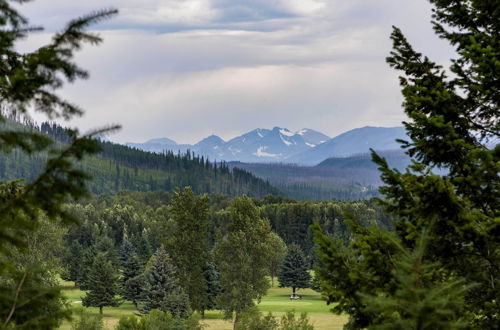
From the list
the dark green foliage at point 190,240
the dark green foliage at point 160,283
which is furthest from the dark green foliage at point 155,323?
the dark green foliage at point 190,240

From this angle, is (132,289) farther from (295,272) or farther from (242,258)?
(295,272)

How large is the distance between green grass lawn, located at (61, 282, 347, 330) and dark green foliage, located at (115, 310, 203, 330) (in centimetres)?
375

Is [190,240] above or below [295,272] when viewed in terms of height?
above

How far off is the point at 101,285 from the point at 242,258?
67.9 ft

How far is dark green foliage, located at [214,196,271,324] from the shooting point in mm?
49500

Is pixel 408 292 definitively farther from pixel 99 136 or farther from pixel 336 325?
pixel 336 325

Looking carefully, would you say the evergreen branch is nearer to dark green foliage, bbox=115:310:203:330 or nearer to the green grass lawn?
dark green foliage, bbox=115:310:203:330

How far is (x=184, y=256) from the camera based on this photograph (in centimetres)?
5025

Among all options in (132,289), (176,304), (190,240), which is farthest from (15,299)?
(132,289)

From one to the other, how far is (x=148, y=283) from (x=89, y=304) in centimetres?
1660

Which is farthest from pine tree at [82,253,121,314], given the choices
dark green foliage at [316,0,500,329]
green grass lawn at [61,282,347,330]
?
dark green foliage at [316,0,500,329]

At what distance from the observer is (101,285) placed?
6166 cm

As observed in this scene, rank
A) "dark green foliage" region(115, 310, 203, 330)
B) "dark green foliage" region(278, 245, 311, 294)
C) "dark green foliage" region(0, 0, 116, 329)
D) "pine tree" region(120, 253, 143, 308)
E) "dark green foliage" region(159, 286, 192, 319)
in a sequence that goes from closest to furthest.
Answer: "dark green foliage" region(0, 0, 116, 329) → "dark green foliage" region(115, 310, 203, 330) → "dark green foliage" region(159, 286, 192, 319) → "pine tree" region(120, 253, 143, 308) → "dark green foliage" region(278, 245, 311, 294)

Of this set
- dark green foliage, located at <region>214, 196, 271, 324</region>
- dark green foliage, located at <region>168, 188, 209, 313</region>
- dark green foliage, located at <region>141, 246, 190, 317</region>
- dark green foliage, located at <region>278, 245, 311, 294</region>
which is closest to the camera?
dark green foliage, located at <region>141, 246, 190, 317</region>
